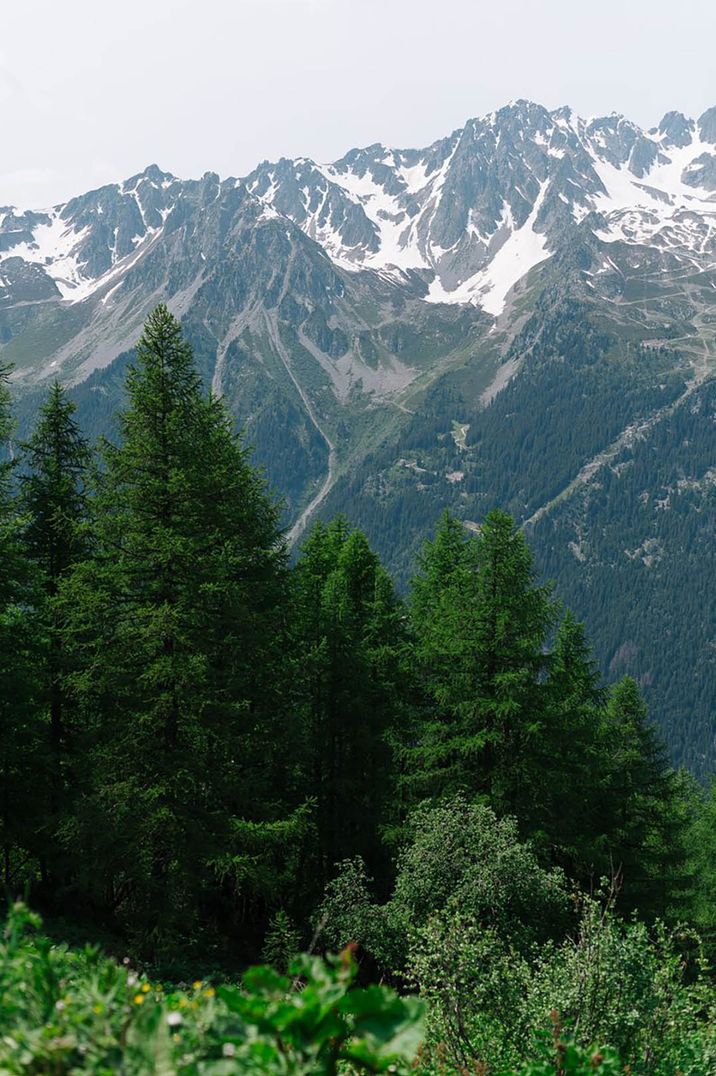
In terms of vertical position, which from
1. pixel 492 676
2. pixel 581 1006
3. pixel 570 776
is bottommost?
pixel 570 776

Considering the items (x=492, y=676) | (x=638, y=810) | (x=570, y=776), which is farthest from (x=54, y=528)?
(x=638, y=810)

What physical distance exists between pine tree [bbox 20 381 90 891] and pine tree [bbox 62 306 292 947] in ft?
3.21

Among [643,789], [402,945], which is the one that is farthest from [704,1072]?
[643,789]

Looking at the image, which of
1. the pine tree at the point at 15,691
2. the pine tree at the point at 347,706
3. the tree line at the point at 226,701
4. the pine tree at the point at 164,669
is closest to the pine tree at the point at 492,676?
the tree line at the point at 226,701

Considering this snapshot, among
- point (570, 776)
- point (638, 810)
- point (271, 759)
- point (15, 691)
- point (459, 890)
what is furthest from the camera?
point (638, 810)

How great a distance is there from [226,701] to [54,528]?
22.8ft

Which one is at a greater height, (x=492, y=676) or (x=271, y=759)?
(x=492, y=676)

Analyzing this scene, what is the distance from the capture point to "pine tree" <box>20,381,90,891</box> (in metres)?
18.8

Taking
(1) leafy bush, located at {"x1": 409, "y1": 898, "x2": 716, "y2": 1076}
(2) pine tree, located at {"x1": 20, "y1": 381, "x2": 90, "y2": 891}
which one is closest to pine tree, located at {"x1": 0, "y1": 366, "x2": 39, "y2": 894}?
(2) pine tree, located at {"x1": 20, "y1": 381, "x2": 90, "y2": 891}

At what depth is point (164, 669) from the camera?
51.6ft

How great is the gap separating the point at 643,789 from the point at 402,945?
16981mm

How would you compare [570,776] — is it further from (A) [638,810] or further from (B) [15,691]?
(B) [15,691]

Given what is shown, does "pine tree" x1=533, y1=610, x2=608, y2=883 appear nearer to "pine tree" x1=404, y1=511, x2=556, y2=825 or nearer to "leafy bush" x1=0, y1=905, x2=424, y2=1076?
"pine tree" x1=404, y1=511, x2=556, y2=825

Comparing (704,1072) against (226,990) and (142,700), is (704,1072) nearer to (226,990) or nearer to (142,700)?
(226,990)
